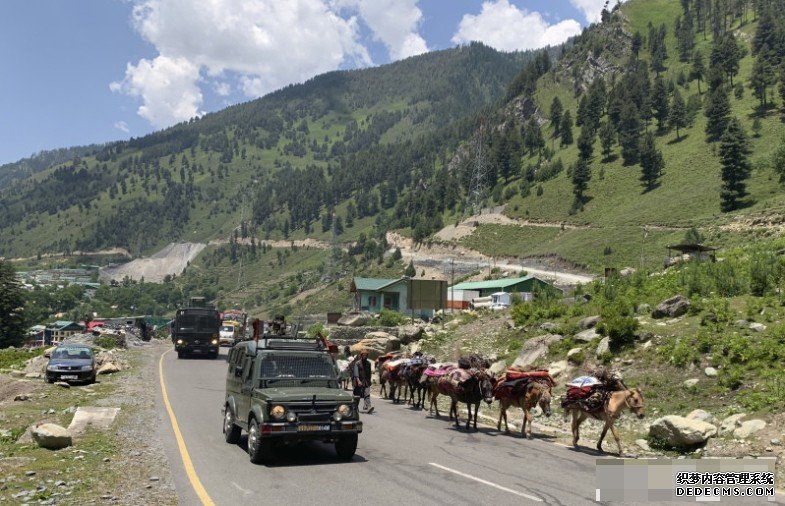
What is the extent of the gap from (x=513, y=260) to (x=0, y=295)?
253ft

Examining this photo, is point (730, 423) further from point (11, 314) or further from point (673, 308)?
point (11, 314)

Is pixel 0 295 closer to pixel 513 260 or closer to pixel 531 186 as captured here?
pixel 513 260

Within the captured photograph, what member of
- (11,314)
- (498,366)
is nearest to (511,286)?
(498,366)

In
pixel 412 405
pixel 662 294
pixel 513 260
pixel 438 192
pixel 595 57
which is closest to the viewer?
pixel 412 405

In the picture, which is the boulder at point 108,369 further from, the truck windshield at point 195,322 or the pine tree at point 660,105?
the pine tree at point 660,105

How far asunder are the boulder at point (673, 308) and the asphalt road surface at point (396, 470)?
28.2 ft

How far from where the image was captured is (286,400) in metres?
10.9

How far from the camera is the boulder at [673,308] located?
20969mm

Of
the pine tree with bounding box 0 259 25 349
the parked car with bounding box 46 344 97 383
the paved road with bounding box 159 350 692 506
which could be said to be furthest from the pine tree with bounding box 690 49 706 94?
the paved road with bounding box 159 350 692 506

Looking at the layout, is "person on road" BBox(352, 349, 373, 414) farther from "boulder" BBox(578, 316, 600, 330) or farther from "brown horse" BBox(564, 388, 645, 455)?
"boulder" BBox(578, 316, 600, 330)

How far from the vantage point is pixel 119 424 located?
50.9 feet

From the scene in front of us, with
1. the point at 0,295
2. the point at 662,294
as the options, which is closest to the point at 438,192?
the point at 0,295

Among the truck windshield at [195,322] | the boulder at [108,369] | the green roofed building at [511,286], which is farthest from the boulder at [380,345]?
the green roofed building at [511,286]

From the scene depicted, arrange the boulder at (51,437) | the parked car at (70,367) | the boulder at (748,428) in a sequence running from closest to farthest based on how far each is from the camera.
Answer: the boulder at (51,437) < the boulder at (748,428) < the parked car at (70,367)
